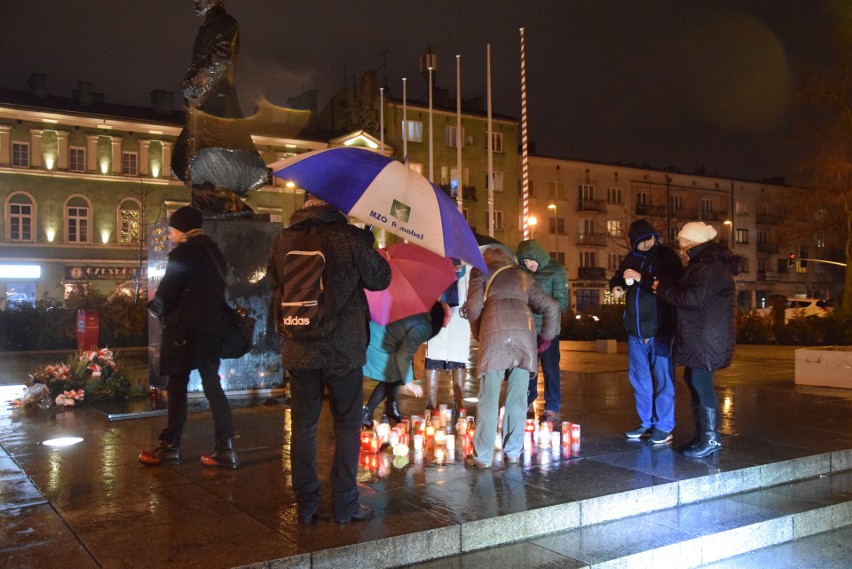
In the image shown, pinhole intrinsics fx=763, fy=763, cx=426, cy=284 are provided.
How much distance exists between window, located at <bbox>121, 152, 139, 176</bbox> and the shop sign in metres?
5.78

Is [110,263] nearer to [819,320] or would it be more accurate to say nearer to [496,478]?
[819,320]

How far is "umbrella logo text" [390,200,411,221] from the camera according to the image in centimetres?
485

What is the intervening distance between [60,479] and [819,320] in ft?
77.6

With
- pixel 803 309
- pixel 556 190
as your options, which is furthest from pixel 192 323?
pixel 556 190

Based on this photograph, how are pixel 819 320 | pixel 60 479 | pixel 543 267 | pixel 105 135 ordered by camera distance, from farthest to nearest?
pixel 105 135
pixel 819 320
pixel 543 267
pixel 60 479

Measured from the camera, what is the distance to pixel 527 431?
7004 mm

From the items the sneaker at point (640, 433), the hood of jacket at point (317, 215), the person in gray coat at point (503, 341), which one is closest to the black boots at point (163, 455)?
the person in gray coat at point (503, 341)

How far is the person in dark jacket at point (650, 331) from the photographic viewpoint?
23.5 ft

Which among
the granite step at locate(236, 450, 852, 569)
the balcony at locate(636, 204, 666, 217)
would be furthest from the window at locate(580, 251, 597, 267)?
the granite step at locate(236, 450, 852, 569)

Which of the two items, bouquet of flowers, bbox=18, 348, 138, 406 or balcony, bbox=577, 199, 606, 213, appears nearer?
bouquet of flowers, bbox=18, 348, 138, 406

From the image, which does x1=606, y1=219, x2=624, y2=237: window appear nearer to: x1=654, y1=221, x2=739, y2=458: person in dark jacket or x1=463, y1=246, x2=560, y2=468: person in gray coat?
x1=654, y1=221, x2=739, y2=458: person in dark jacket

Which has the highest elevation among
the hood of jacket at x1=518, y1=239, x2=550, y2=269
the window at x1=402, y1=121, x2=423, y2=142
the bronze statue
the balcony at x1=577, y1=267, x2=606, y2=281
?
the window at x1=402, y1=121, x2=423, y2=142

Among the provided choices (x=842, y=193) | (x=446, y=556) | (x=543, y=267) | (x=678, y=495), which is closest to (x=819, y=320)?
(x=842, y=193)

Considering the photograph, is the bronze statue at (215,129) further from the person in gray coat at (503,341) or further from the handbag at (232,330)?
the person in gray coat at (503,341)
